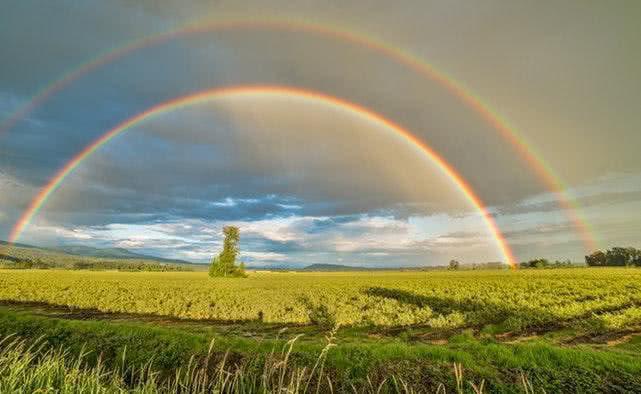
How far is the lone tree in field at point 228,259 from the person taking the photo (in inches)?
5182

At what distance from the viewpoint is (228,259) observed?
438ft

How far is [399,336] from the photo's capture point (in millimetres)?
25422

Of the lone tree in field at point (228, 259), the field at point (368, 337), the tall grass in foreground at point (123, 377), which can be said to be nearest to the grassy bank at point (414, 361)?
the field at point (368, 337)

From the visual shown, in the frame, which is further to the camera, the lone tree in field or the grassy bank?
the lone tree in field

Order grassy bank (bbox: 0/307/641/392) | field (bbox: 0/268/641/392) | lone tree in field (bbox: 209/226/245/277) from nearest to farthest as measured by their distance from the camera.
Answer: grassy bank (bbox: 0/307/641/392) → field (bbox: 0/268/641/392) → lone tree in field (bbox: 209/226/245/277)

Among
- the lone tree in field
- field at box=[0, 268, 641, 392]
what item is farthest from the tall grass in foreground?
the lone tree in field

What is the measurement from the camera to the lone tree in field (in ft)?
432

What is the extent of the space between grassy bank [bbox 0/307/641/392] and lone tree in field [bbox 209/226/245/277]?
4354 inches

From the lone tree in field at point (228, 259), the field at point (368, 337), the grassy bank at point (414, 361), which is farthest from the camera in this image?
the lone tree in field at point (228, 259)

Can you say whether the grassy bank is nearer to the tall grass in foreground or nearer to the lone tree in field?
the tall grass in foreground

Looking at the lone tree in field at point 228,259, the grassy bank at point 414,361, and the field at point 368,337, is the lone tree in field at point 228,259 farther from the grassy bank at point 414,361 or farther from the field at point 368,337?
the grassy bank at point 414,361

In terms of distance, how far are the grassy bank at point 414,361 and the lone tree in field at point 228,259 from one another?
11060cm

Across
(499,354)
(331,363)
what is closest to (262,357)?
(331,363)

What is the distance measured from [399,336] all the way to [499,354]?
934cm
